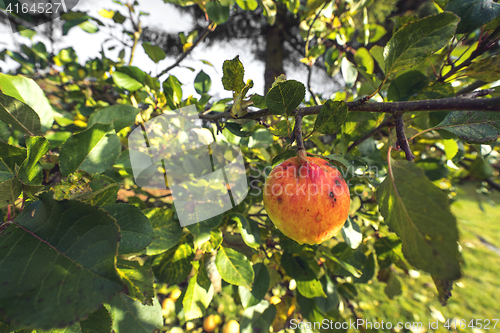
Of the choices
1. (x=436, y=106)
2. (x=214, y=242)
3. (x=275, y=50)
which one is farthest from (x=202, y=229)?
(x=275, y=50)

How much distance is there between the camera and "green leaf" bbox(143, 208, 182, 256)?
581 millimetres

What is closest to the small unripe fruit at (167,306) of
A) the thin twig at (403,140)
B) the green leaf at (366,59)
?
the thin twig at (403,140)

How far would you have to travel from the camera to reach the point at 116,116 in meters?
0.64

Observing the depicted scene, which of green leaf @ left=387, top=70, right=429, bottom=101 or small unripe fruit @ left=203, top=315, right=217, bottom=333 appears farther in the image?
small unripe fruit @ left=203, top=315, right=217, bottom=333

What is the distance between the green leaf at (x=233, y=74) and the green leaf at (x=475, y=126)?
0.42 metres

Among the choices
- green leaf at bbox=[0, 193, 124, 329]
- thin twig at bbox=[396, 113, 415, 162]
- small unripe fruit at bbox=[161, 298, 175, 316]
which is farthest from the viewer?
small unripe fruit at bbox=[161, 298, 175, 316]

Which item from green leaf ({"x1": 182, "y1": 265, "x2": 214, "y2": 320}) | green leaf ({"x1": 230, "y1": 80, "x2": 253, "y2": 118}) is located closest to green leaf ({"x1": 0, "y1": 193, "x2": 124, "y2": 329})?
green leaf ({"x1": 230, "y1": 80, "x2": 253, "y2": 118})

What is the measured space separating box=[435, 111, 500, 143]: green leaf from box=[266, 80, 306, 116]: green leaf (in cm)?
31

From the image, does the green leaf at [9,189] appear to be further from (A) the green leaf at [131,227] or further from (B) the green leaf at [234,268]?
(B) the green leaf at [234,268]

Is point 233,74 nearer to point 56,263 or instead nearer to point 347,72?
point 56,263

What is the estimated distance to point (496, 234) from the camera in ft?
13.1

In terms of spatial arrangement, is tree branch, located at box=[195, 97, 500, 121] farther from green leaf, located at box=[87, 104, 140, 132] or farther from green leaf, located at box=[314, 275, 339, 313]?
green leaf, located at box=[314, 275, 339, 313]

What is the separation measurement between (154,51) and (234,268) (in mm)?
811

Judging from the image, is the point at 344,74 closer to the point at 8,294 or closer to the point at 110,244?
the point at 110,244
